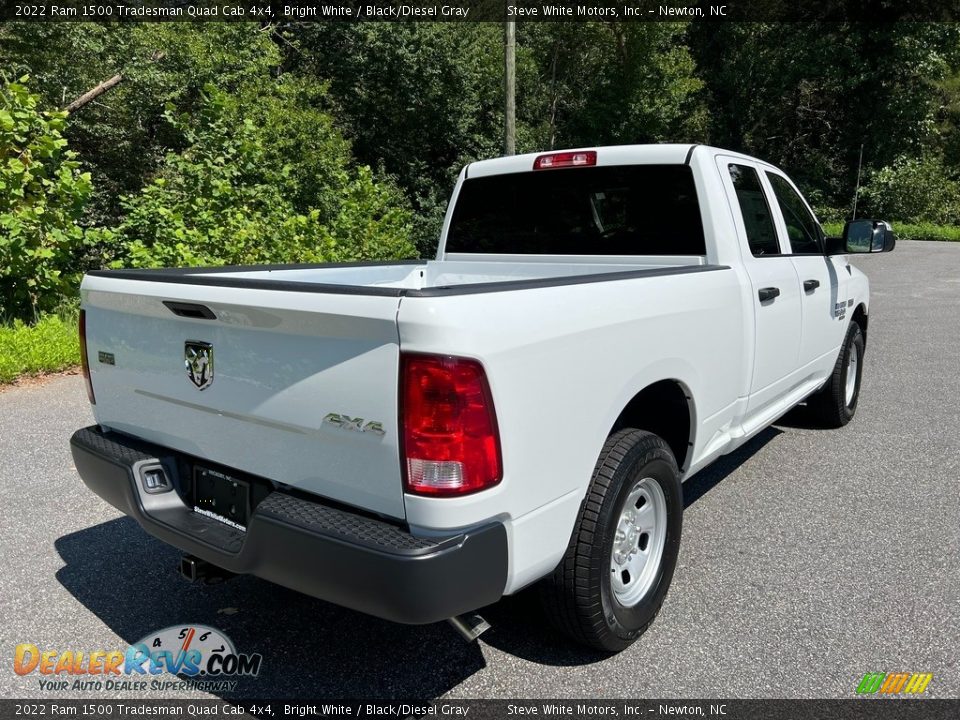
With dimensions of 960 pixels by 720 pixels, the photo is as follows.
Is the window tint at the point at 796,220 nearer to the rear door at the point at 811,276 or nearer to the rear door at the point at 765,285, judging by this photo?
the rear door at the point at 811,276

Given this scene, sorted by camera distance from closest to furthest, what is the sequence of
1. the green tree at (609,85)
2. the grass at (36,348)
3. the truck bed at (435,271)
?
1. the truck bed at (435,271)
2. the grass at (36,348)
3. the green tree at (609,85)

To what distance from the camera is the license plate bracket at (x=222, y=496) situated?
2545mm

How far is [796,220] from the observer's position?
4.61 metres

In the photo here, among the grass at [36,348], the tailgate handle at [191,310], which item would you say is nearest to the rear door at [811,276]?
the tailgate handle at [191,310]

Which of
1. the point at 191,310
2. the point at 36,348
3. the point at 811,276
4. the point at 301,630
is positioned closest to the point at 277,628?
the point at 301,630

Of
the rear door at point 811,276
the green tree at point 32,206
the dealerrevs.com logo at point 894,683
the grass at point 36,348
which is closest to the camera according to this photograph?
the dealerrevs.com logo at point 894,683

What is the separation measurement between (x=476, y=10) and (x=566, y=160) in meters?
25.9

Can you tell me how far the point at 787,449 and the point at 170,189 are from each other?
26.2 ft

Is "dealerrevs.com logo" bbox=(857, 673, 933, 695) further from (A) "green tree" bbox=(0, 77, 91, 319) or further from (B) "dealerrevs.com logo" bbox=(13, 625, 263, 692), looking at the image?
(A) "green tree" bbox=(0, 77, 91, 319)

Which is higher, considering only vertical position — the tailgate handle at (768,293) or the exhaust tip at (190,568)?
the tailgate handle at (768,293)

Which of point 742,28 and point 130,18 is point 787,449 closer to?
point 130,18

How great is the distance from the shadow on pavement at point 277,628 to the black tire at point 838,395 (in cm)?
376

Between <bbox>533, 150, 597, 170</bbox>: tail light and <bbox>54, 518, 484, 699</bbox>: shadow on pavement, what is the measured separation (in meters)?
2.42

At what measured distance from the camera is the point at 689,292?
10.0 feet
